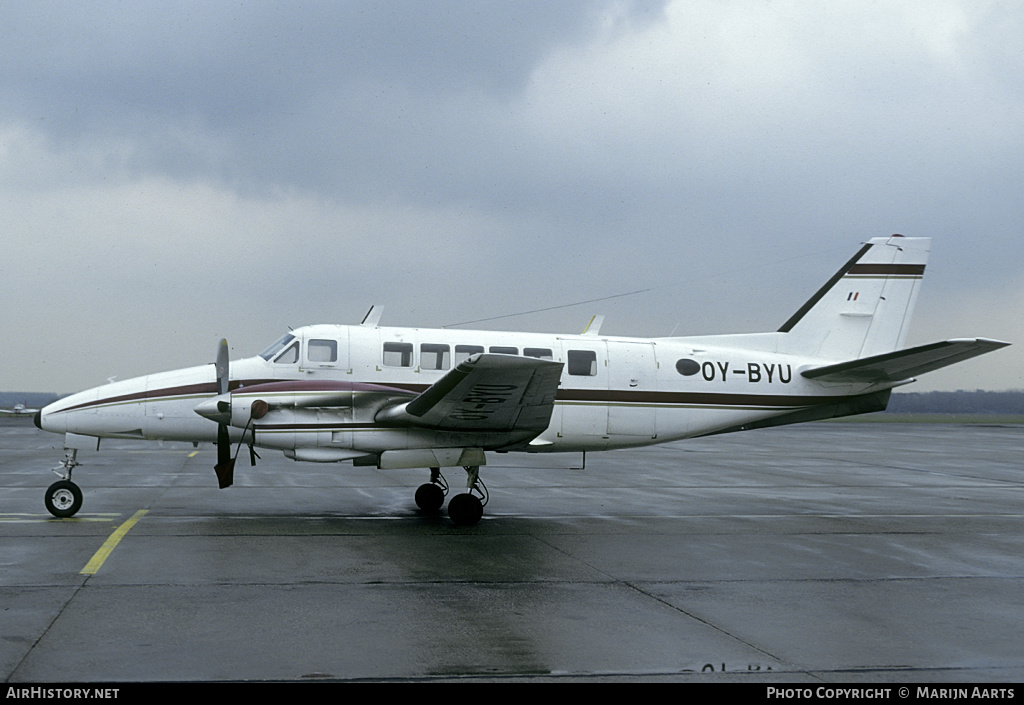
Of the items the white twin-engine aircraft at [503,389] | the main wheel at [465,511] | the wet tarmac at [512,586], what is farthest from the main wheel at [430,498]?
the main wheel at [465,511]

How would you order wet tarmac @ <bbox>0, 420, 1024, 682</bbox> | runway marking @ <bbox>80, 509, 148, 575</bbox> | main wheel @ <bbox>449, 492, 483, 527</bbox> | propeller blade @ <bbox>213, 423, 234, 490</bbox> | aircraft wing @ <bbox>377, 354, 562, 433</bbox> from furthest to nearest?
main wheel @ <bbox>449, 492, 483, 527</bbox> < propeller blade @ <bbox>213, 423, 234, 490</bbox> < aircraft wing @ <bbox>377, 354, 562, 433</bbox> < runway marking @ <bbox>80, 509, 148, 575</bbox> < wet tarmac @ <bbox>0, 420, 1024, 682</bbox>

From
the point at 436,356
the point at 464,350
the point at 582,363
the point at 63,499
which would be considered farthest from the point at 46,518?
the point at 582,363

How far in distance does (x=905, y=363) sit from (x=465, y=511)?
780cm

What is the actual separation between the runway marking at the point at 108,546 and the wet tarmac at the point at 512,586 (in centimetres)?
7

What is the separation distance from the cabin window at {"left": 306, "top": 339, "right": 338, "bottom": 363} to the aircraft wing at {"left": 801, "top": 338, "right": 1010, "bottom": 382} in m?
8.06

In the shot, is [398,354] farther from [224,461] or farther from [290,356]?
[224,461]

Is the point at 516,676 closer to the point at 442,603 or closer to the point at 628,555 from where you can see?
the point at 442,603

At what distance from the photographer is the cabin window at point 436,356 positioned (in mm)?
13844

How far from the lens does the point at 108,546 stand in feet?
33.7

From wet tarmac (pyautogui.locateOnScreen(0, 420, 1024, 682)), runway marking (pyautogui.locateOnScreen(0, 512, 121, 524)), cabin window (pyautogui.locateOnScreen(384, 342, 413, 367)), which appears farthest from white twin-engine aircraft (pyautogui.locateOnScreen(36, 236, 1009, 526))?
wet tarmac (pyautogui.locateOnScreen(0, 420, 1024, 682))

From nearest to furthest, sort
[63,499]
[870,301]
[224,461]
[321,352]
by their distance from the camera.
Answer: [224,461], [63,499], [321,352], [870,301]

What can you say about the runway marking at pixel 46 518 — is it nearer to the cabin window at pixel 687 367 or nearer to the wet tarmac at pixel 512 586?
the wet tarmac at pixel 512 586

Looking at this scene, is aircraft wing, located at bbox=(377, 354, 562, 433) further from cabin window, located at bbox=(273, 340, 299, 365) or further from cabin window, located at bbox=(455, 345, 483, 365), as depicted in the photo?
cabin window, located at bbox=(273, 340, 299, 365)

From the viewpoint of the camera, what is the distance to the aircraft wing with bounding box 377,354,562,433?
424 inches
